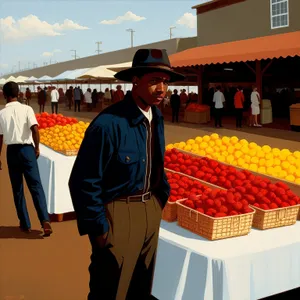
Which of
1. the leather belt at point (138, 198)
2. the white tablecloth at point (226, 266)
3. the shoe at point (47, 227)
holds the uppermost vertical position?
the leather belt at point (138, 198)

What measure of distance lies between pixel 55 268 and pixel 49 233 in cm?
99

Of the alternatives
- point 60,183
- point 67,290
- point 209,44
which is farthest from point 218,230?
point 209,44

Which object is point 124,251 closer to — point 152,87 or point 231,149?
point 152,87

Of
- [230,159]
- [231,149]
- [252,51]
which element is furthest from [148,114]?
[252,51]

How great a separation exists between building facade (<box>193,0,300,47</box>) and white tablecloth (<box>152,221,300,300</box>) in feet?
65.6

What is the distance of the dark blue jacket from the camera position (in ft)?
8.05

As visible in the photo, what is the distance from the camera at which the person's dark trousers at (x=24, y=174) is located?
17.3ft

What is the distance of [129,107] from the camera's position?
102 inches

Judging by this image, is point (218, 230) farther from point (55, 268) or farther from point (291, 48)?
point (291, 48)

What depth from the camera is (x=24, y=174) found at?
17.9 ft

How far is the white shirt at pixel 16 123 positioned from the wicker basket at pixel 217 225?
8.02 feet

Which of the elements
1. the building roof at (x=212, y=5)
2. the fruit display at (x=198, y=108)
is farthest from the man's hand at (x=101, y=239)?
the building roof at (x=212, y=5)

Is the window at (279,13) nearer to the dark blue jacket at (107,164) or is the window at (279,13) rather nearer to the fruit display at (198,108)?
the fruit display at (198,108)

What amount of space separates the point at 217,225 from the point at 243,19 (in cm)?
2302
